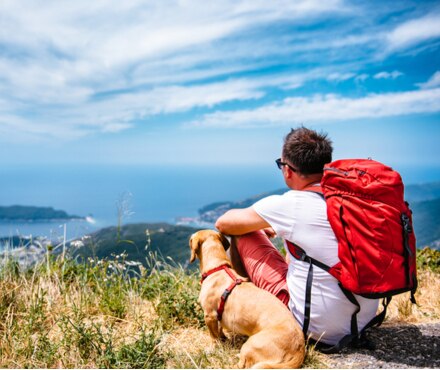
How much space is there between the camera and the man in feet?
9.91

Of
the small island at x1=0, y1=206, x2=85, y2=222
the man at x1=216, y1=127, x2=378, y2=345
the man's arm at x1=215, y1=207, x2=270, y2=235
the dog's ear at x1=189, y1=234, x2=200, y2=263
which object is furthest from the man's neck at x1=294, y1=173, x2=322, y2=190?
the small island at x1=0, y1=206, x2=85, y2=222

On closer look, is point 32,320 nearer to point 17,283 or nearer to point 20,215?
point 17,283

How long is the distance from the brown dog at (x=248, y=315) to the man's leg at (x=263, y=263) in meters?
0.23

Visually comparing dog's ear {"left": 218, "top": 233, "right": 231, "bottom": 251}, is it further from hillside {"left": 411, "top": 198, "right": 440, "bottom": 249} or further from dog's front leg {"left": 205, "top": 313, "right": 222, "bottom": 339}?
hillside {"left": 411, "top": 198, "right": 440, "bottom": 249}

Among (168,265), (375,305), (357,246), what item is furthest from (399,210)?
A: (168,265)

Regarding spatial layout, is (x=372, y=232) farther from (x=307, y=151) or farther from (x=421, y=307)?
(x=421, y=307)

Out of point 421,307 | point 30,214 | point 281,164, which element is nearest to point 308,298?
point 281,164

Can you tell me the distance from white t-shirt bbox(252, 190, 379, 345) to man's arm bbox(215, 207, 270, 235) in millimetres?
153

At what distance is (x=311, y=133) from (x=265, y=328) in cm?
176

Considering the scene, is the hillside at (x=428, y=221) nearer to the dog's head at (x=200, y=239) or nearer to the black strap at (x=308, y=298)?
the dog's head at (x=200, y=239)

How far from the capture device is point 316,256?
9.99 feet

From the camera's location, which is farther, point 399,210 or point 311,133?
point 311,133

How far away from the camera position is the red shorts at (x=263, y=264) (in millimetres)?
3559

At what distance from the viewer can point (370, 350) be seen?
11.0 ft
